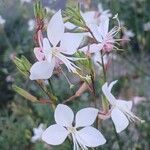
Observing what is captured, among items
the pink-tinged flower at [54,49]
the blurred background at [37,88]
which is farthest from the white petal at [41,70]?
the blurred background at [37,88]

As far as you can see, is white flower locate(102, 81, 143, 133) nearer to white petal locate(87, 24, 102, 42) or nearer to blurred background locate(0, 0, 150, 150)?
white petal locate(87, 24, 102, 42)

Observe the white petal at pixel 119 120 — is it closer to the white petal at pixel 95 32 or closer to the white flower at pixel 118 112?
the white flower at pixel 118 112

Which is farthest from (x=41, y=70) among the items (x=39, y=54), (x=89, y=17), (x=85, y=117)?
(x=89, y=17)

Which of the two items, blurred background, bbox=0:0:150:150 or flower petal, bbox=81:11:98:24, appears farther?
blurred background, bbox=0:0:150:150

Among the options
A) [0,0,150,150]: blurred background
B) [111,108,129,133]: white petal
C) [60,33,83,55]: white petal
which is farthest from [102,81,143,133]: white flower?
[0,0,150,150]: blurred background

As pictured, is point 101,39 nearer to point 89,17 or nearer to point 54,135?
point 54,135

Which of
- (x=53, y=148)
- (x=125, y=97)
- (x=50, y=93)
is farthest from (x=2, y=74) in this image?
(x=50, y=93)
